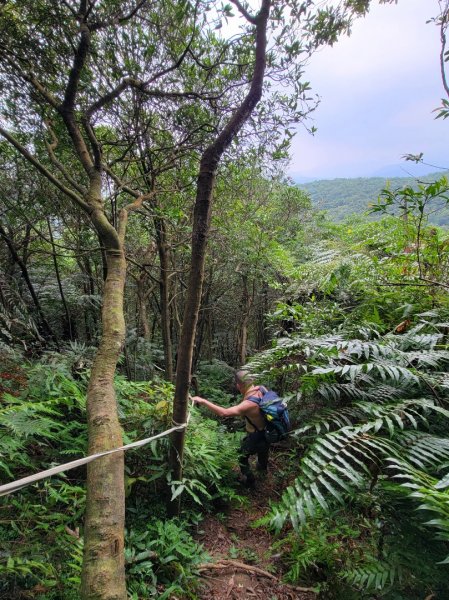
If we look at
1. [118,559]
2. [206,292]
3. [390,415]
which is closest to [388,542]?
[390,415]

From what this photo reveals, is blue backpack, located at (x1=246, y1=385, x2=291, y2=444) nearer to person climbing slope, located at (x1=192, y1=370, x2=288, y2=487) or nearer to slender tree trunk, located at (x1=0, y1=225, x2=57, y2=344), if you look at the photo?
person climbing slope, located at (x1=192, y1=370, x2=288, y2=487)

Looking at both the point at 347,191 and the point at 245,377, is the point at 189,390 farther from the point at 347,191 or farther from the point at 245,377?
the point at 347,191

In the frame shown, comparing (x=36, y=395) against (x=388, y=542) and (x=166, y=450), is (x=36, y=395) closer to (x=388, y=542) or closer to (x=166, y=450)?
(x=166, y=450)

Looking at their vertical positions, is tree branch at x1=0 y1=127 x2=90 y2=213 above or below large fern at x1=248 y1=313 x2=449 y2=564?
above

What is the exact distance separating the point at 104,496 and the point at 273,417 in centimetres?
260

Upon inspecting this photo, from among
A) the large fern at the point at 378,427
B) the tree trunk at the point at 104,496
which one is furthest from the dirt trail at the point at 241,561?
the tree trunk at the point at 104,496

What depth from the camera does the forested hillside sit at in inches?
72.4

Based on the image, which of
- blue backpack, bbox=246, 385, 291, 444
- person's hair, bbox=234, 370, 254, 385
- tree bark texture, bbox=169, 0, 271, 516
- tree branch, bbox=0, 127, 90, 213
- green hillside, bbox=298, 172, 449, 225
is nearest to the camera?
tree bark texture, bbox=169, 0, 271, 516

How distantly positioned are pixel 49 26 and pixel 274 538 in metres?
5.85

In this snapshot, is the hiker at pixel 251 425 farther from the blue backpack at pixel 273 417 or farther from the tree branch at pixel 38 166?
the tree branch at pixel 38 166

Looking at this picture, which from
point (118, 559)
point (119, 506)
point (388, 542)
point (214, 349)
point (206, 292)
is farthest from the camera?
point (214, 349)

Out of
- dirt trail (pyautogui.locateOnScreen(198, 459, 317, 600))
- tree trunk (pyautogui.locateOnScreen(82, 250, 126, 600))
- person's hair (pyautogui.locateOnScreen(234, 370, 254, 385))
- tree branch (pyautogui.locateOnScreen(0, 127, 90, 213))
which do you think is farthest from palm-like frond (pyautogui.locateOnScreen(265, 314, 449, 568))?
tree branch (pyautogui.locateOnScreen(0, 127, 90, 213))

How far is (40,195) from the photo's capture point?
546 centimetres

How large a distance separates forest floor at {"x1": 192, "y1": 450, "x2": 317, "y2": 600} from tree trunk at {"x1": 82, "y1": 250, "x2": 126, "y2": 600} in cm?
158
